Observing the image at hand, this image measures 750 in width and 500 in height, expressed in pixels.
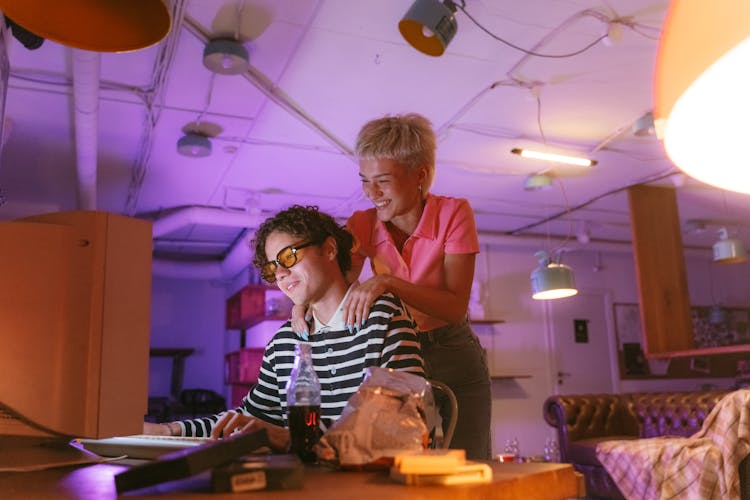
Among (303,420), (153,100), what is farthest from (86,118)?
(303,420)

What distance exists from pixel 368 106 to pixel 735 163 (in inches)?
166

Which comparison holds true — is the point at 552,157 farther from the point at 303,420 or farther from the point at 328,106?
the point at 303,420

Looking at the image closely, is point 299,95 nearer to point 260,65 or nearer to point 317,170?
point 260,65

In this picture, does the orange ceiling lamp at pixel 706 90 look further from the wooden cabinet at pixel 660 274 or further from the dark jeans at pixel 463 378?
the wooden cabinet at pixel 660 274

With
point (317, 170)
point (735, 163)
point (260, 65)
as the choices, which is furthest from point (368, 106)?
point (735, 163)

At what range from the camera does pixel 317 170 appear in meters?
6.18

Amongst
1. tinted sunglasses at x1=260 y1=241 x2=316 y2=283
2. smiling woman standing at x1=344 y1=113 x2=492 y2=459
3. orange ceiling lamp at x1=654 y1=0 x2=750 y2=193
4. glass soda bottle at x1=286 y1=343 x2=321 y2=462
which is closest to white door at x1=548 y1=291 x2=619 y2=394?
smiling woman standing at x1=344 y1=113 x2=492 y2=459

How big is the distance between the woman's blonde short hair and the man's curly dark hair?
267 mm

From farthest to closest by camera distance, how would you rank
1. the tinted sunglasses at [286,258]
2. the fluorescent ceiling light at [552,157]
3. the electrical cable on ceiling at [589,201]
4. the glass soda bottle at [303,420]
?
the electrical cable on ceiling at [589,201], the fluorescent ceiling light at [552,157], the tinted sunglasses at [286,258], the glass soda bottle at [303,420]

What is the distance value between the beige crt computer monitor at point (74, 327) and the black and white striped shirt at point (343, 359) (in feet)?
1.41

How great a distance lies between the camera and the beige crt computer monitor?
3.77 feet

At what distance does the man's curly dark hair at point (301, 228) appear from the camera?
173 cm

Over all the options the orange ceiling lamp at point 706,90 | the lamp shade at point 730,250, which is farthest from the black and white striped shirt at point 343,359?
the lamp shade at point 730,250

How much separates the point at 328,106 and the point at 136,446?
3.83 m
